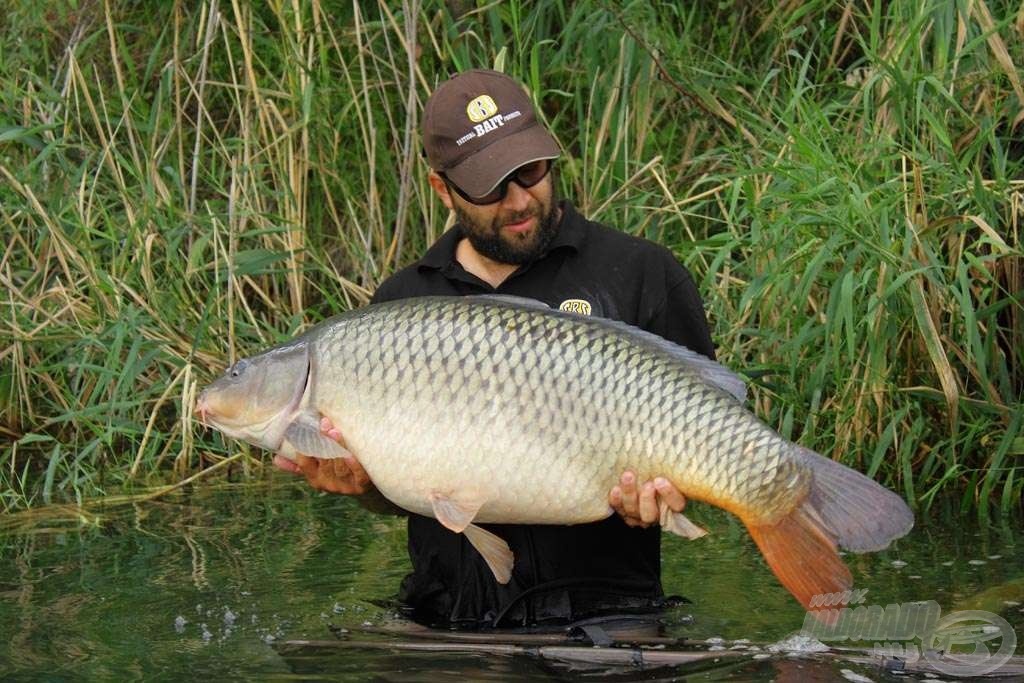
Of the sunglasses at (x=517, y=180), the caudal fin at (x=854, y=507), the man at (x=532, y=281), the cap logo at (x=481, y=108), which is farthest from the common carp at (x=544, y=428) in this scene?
the cap logo at (x=481, y=108)

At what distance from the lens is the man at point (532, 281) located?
332 centimetres

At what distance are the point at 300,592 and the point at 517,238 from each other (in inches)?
46.8

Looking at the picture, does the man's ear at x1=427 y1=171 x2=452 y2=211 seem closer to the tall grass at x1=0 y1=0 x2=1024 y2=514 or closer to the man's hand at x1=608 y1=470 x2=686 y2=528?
the man's hand at x1=608 y1=470 x2=686 y2=528

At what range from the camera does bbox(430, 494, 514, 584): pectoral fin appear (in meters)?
3.00

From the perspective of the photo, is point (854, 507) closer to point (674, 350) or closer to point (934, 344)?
Answer: point (674, 350)

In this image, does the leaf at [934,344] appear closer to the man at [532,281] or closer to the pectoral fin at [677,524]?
the man at [532,281]

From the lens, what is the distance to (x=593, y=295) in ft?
11.0

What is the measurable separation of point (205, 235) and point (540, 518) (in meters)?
2.78

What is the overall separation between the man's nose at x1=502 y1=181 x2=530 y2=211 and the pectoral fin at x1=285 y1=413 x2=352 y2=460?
573 mm

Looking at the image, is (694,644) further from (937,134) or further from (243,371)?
(937,134)

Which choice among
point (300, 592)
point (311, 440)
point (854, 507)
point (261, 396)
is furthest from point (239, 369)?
point (854, 507)

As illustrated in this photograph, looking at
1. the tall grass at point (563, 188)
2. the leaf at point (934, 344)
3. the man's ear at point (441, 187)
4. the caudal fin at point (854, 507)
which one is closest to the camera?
the caudal fin at point (854, 507)

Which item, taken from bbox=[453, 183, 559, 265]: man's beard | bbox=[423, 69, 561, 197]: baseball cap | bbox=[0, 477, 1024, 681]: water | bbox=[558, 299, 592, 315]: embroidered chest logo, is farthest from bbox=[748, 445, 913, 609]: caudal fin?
bbox=[423, 69, 561, 197]: baseball cap

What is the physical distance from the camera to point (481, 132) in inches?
132
